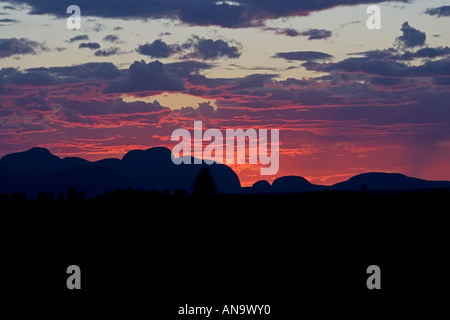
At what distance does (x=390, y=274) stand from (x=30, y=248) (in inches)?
1149

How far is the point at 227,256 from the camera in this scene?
56.0 metres

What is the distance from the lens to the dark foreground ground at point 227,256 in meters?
44.7

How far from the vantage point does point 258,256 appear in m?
56.2

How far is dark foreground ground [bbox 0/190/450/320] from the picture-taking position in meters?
44.7
